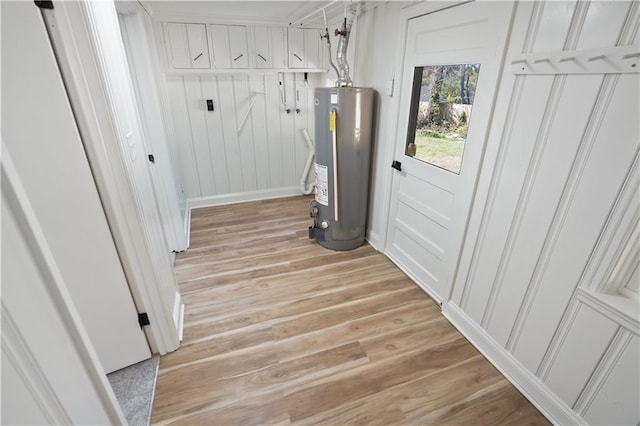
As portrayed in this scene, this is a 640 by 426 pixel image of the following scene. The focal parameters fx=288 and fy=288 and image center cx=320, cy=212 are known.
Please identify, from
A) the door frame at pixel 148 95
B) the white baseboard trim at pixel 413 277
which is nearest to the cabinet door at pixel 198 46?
the door frame at pixel 148 95

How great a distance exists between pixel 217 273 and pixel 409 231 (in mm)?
1690

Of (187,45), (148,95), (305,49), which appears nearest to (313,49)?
(305,49)

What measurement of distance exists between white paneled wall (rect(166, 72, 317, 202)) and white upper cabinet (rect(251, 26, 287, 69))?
0.13 metres

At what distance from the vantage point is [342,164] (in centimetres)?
255

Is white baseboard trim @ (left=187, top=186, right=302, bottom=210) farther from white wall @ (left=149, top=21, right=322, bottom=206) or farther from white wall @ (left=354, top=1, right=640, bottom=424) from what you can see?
white wall @ (left=354, top=1, right=640, bottom=424)

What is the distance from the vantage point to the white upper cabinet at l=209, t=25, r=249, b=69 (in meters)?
3.14

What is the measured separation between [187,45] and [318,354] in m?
3.29

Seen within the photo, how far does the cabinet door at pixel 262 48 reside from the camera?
10.7ft

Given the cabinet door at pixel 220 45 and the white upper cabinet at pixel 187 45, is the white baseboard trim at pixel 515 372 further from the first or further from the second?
the white upper cabinet at pixel 187 45

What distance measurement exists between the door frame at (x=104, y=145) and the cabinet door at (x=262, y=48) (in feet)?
7.78

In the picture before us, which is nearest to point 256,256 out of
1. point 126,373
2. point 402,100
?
point 126,373

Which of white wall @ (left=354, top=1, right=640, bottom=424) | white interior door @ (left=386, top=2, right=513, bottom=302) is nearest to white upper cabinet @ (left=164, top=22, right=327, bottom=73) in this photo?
white interior door @ (left=386, top=2, right=513, bottom=302)

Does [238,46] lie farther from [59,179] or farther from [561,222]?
[561,222]

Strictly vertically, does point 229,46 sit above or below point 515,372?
above
